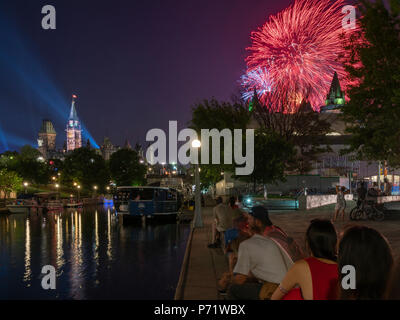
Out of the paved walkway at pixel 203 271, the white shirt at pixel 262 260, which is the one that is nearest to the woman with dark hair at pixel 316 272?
the white shirt at pixel 262 260

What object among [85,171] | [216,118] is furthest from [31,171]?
[216,118]

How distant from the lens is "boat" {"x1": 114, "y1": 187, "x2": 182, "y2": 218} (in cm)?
3269

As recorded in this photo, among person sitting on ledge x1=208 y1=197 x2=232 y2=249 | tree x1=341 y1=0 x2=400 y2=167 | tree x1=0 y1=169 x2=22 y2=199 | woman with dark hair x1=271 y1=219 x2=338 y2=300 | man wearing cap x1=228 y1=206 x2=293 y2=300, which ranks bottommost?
tree x1=0 y1=169 x2=22 y2=199

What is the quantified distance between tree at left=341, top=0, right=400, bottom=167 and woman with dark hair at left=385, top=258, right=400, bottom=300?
50.1ft

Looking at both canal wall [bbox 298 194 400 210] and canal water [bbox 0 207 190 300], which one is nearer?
canal water [bbox 0 207 190 300]

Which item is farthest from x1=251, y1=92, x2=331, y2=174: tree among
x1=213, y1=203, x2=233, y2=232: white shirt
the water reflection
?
x1=213, y1=203, x2=233, y2=232: white shirt

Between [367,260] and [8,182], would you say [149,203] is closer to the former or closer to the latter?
[367,260]

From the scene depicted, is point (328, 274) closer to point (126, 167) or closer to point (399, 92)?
point (399, 92)

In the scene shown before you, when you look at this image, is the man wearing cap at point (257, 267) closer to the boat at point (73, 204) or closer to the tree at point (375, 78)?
the tree at point (375, 78)

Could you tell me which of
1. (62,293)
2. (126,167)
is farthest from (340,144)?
(62,293)

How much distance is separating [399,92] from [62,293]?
12.6 metres

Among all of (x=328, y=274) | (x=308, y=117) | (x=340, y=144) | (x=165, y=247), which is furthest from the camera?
(x=340, y=144)

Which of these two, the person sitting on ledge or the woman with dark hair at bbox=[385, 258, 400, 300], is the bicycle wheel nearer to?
the person sitting on ledge

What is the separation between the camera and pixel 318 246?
167 inches
